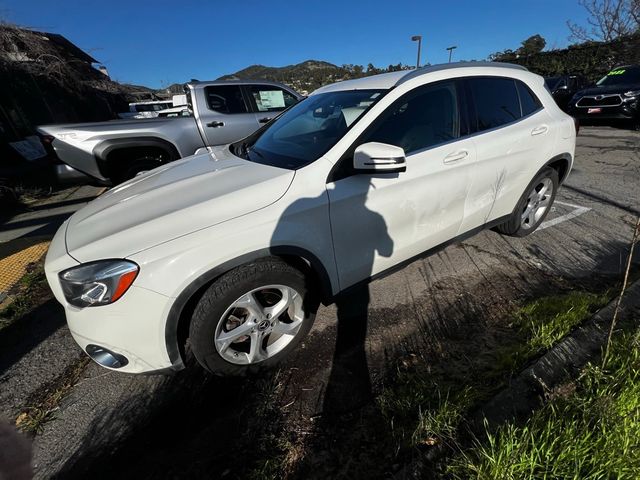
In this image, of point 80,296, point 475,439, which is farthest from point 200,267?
point 475,439

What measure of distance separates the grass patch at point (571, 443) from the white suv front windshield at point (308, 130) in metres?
1.73

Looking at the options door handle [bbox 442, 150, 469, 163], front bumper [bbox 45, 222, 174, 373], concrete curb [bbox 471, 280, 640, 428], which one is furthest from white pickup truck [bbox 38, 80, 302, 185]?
concrete curb [bbox 471, 280, 640, 428]

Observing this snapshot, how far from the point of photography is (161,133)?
4773 millimetres

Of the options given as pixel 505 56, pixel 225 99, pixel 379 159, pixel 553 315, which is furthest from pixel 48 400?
pixel 505 56

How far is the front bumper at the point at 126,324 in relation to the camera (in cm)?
151

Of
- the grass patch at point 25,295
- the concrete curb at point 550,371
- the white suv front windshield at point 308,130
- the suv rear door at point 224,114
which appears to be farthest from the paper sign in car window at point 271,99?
the concrete curb at point 550,371

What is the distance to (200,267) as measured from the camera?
61.2 inches

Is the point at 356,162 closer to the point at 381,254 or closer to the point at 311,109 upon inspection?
the point at 381,254

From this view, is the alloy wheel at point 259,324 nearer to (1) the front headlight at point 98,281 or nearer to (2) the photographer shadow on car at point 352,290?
(2) the photographer shadow on car at point 352,290

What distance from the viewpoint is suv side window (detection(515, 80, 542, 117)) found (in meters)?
2.90

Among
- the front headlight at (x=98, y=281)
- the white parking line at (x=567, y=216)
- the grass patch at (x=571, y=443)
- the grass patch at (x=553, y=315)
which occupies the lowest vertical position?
the white parking line at (x=567, y=216)

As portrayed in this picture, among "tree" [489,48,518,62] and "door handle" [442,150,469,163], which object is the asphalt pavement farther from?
"tree" [489,48,518,62]

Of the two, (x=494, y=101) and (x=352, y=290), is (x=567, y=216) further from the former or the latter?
(x=352, y=290)

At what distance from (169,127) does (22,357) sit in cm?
377
